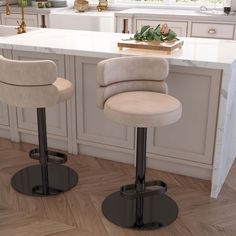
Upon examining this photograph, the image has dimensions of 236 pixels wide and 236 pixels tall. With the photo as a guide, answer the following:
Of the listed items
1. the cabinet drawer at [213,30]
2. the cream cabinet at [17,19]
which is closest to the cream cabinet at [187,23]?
the cabinet drawer at [213,30]

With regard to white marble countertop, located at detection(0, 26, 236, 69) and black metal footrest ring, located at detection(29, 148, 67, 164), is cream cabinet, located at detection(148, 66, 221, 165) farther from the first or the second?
black metal footrest ring, located at detection(29, 148, 67, 164)

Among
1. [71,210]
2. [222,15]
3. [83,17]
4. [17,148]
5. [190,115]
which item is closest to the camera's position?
[71,210]

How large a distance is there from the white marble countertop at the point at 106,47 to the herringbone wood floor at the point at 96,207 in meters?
0.86

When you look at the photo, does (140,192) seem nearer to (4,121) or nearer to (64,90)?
(64,90)

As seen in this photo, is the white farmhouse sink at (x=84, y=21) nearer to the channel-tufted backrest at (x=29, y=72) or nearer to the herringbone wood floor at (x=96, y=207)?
the herringbone wood floor at (x=96, y=207)

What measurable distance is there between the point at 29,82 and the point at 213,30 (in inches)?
109

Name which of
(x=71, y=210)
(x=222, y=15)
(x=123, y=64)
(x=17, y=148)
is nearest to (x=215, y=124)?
(x=123, y=64)

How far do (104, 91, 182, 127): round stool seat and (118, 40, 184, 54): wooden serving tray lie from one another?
0.43 metres

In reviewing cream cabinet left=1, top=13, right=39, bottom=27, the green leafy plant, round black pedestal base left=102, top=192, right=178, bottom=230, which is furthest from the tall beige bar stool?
cream cabinet left=1, top=13, right=39, bottom=27

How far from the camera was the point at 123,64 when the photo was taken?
2361 mm

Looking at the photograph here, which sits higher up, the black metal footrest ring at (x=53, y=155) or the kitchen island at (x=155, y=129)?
the kitchen island at (x=155, y=129)

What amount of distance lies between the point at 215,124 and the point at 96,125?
91 centimetres

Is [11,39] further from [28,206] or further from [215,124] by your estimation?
[215,124]

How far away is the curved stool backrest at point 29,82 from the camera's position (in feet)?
7.39
